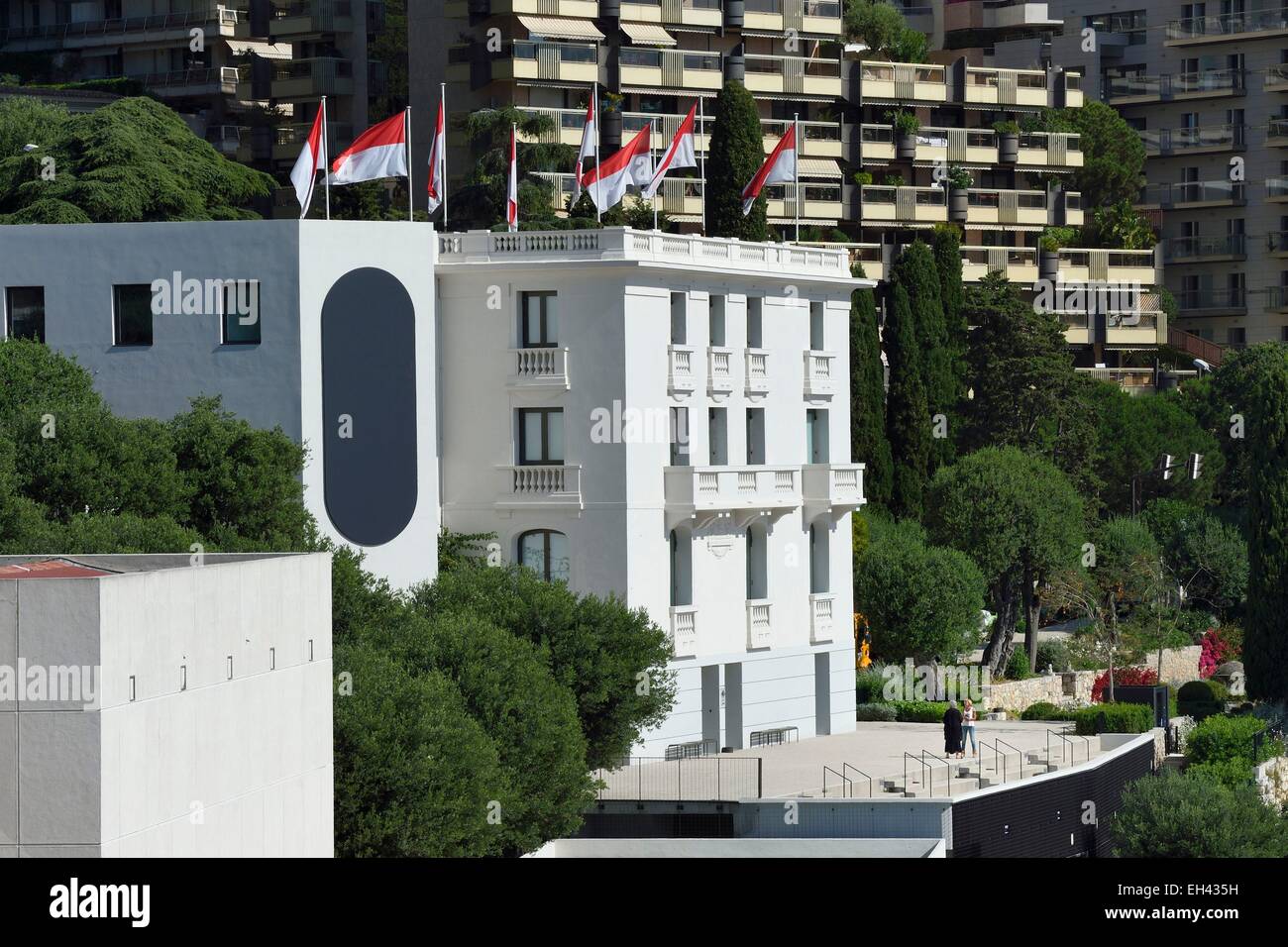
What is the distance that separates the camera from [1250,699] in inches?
3406

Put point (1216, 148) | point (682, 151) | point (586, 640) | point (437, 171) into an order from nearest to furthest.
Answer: point (586, 640)
point (437, 171)
point (682, 151)
point (1216, 148)

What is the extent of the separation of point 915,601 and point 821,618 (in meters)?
12.5

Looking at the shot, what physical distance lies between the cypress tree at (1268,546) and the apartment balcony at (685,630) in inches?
993

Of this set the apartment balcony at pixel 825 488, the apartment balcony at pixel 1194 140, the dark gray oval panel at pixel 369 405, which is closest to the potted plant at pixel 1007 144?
the apartment balcony at pixel 1194 140

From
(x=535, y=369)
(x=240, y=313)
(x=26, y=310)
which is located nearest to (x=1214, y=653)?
(x=535, y=369)

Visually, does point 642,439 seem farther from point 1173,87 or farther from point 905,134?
point 1173,87

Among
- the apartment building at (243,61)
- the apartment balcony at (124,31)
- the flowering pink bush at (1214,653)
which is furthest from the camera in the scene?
the apartment balcony at (124,31)

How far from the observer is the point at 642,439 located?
65.4 m

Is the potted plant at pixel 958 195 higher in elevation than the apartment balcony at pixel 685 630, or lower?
higher

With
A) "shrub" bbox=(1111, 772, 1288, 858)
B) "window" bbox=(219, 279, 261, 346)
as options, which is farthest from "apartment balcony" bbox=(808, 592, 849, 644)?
"window" bbox=(219, 279, 261, 346)

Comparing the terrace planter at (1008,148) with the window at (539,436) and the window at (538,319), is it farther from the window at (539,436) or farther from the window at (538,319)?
the window at (539,436)

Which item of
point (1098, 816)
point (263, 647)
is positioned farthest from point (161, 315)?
point (263, 647)

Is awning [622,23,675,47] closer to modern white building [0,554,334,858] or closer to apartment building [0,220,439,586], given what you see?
apartment building [0,220,439,586]

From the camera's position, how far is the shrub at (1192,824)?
188 ft
